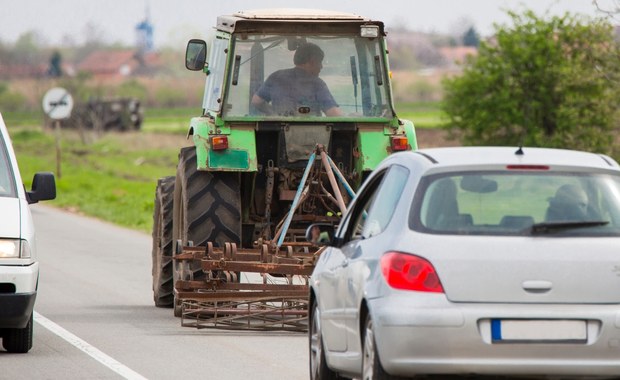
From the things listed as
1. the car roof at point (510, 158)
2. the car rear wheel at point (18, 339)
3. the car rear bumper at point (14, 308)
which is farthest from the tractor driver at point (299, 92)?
the car roof at point (510, 158)

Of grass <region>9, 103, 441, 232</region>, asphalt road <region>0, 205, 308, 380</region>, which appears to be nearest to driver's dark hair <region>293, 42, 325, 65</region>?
asphalt road <region>0, 205, 308, 380</region>

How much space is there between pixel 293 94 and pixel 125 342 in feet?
10.6

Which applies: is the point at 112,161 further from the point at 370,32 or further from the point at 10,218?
the point at 10,218

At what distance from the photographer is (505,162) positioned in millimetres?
8602

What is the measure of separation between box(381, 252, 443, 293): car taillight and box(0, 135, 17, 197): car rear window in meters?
4.85

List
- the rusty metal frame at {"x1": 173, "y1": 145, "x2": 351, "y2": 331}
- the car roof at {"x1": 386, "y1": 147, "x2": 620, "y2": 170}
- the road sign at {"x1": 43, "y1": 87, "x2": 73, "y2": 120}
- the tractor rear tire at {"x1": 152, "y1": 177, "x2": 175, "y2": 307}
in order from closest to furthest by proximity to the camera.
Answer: the car roof at {"x1": 386, "y1": 147, "x2": 620, "y2": 170}
the rusty metal frame at {"x1": 173, "y1": 145, "x2": 351, "y2": 331}
the tractor rear tire at {"x1": 152, "y1": 177, "x2": 175, "y2": 307}
the road sign at {"x1": 43, "y1": 87, "x2": 73, "y2": 120}

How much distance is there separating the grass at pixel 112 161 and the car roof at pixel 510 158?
750 inches

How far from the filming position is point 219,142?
47.1 ft

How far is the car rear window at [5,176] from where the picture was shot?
40.3 ft

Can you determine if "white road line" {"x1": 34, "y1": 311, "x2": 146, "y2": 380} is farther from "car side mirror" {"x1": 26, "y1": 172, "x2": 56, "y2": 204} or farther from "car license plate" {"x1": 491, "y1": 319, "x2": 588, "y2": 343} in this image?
"car license plate" {"x1": 491, "y1": 319, "x2": 588, "y2": 343}

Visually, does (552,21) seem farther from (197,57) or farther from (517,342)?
(517,342)

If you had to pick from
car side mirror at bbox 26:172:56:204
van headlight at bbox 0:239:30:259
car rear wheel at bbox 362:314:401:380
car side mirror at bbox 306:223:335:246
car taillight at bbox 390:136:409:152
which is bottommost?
car rear wheel at bbox 362:314:401:380

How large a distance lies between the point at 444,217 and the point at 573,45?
39705 millimetres

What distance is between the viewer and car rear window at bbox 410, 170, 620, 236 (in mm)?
8305
